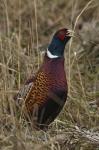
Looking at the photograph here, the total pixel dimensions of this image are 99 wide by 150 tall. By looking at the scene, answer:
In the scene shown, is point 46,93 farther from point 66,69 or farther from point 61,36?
point 66,69

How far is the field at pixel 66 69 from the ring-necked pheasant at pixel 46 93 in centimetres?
11

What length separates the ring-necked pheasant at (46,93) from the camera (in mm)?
5383

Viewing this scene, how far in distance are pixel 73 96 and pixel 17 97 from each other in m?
0.59

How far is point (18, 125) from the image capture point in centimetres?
477

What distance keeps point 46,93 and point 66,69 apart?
1.08 meters

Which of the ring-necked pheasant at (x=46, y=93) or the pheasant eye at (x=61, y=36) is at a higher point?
the pheasant eye at (x=61, y=36)

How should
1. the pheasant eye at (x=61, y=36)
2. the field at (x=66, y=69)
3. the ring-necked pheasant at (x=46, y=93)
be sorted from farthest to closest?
the pheasant eye at (x=61, y=36), the ring-necked pheasant at (x=46, y=93), the field at (x=66, y=69)

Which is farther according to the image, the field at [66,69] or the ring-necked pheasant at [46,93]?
the ring-necked pheasant at [46,93]

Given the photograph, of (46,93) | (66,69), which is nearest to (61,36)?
(46,93)

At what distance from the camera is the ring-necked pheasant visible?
5.38 meters

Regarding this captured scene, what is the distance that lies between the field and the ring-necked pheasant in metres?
0.11

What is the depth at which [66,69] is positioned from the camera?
644 cm

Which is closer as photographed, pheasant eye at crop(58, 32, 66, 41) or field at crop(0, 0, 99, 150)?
field at crop(0, 0, 99, 150)

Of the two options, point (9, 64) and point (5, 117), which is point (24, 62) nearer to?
point (9, 64)
